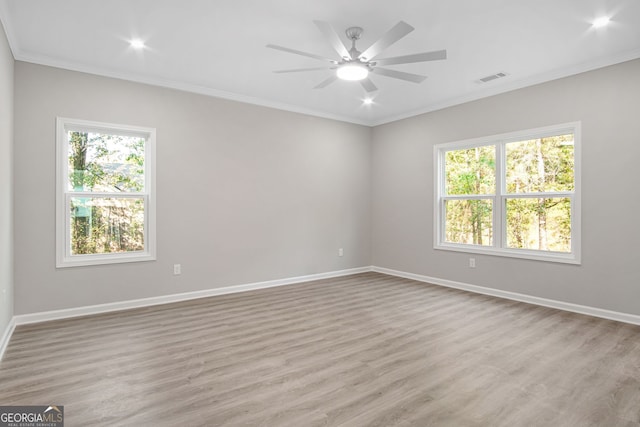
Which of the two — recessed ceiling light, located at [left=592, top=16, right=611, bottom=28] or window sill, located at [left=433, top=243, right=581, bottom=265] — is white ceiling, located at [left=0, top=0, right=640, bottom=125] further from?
window sill, located at [left=433, top=243, right=581, bottom=265]

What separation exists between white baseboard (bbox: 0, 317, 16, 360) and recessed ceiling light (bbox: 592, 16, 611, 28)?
5712 mm

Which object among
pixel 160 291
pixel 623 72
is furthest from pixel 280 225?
pixel 623 72

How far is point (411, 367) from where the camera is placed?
8.64 feet

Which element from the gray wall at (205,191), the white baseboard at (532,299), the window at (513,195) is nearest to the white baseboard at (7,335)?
the gray wall at (205,191)

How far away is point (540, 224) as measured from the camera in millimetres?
4457

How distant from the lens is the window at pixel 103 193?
389 cm

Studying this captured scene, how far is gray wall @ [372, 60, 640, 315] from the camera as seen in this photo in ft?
12.1

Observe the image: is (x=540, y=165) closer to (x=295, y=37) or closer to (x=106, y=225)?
(x=295, y=37)

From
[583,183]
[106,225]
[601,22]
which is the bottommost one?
[106,225]

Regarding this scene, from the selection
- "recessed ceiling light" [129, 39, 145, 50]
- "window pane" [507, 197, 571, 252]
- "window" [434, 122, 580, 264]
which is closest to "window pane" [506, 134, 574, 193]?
"window" [434, 122, 580, 264]

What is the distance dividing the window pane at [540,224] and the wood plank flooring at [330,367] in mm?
851

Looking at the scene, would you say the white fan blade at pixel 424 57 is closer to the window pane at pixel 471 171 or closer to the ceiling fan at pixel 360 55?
the ceiling fan at pixel 360 55

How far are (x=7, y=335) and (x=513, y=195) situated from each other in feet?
19.2

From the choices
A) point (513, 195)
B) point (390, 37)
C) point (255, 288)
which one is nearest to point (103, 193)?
point (255, 288)
